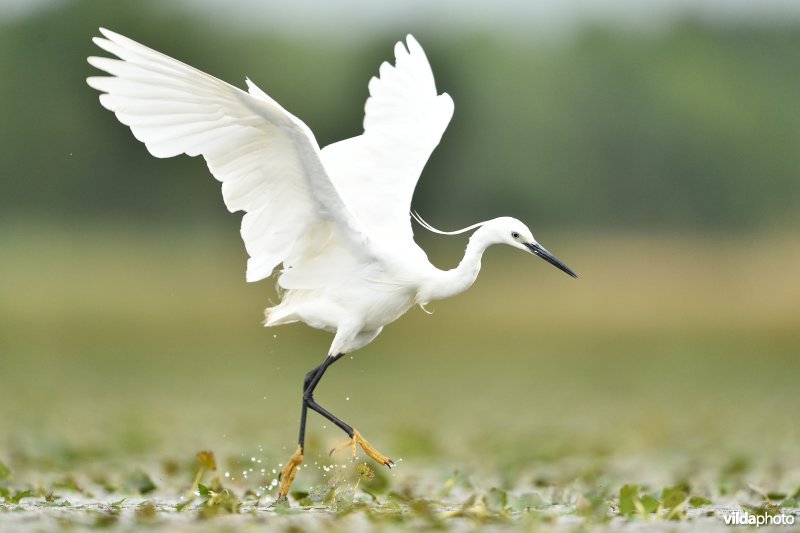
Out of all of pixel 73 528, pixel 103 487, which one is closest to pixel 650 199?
pixel 103 487

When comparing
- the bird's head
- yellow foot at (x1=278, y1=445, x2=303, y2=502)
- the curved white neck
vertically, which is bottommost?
yellow foot at (x1=278, y1=445, x2=303, y2=502)

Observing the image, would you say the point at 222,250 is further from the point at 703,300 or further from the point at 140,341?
the point at 703,300

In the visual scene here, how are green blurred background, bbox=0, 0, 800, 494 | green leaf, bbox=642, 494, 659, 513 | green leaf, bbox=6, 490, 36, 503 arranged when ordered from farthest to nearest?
green blurred background, bbox=0, 0, 800, 494 → green leaf, bbox=6, 490, 36, 503 → green leaf, bbox=642, 494, 659, 513

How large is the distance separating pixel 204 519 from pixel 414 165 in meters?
2.61

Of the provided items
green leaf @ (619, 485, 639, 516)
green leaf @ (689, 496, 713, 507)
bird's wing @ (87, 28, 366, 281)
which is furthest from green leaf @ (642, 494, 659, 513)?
bird's wing @ (87, 28, 366, 281)

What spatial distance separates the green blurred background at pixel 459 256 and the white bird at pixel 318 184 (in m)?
1.42

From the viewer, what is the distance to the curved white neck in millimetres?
6922

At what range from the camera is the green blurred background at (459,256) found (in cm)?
1065

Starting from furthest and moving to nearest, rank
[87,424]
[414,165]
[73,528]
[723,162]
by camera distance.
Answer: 1. [723,162]
2. [87,424]
3. [414,165]
4. [73,528]

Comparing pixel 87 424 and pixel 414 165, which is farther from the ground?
pixel 414 165

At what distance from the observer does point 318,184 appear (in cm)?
643

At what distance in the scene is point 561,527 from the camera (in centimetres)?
572

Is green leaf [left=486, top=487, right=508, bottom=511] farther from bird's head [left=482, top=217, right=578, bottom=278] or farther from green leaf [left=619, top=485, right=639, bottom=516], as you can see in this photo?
bird's head [left=482, top=217, right=578, bottom=278]

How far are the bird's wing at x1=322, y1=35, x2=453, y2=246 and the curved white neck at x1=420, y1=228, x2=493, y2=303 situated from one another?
1.29 feet
